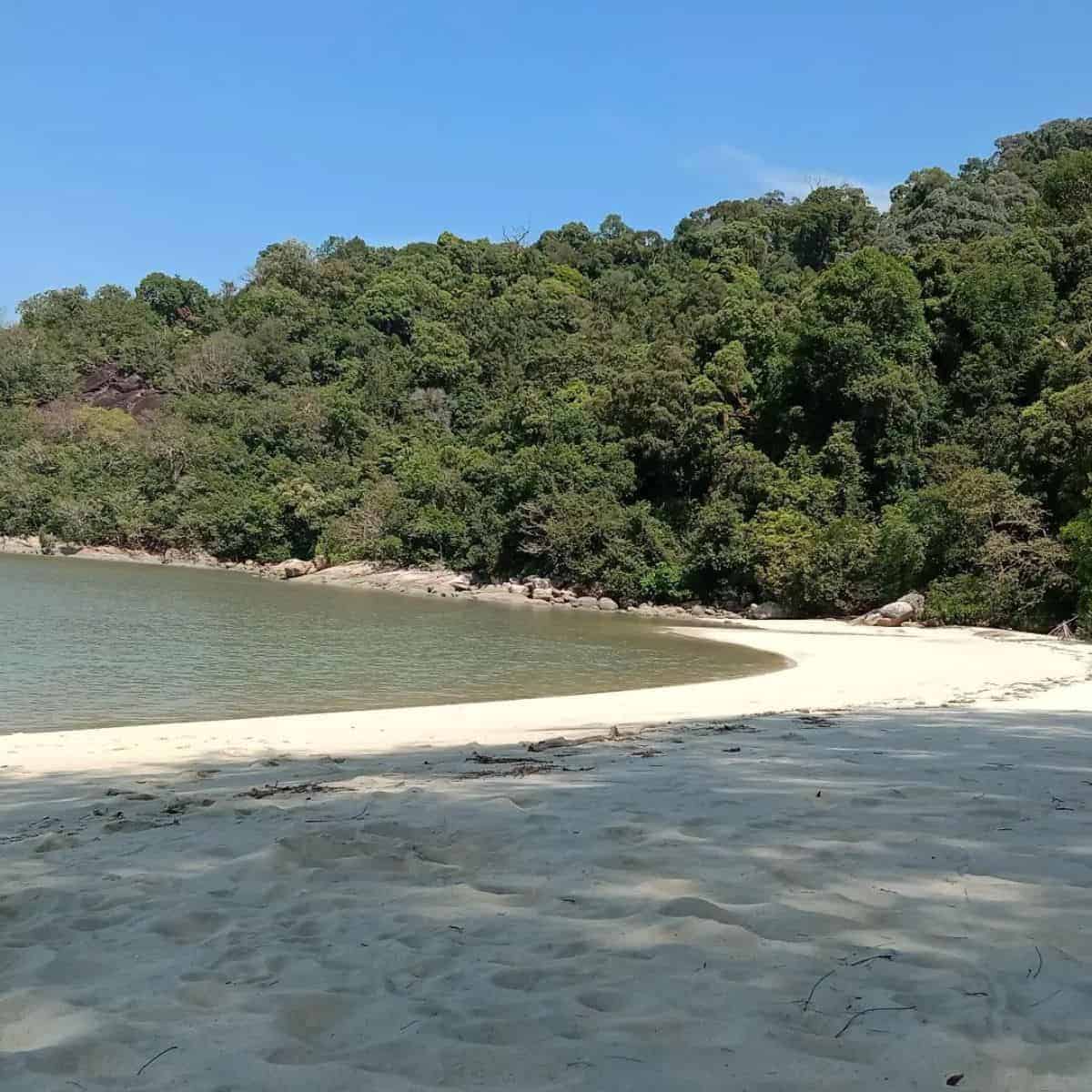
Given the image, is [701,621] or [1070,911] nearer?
[1070,911]

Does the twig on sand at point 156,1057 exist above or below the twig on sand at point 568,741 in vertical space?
above

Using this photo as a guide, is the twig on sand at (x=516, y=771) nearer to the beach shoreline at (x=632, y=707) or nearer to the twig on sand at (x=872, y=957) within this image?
the beach shoreline at (x=632, y=707)

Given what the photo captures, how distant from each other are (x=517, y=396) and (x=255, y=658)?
33525 millimetres

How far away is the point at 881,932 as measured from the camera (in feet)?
9.60

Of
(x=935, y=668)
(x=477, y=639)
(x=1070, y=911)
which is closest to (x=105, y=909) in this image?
(x=1070, y=911)

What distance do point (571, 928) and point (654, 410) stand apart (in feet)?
135

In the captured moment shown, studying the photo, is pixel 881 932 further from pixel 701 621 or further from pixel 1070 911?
pixel 701 621

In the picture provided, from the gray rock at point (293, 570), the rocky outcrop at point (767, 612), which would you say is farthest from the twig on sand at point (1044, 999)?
the gray rock at point (293, 570)

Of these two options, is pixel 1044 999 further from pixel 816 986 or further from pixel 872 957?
pixel 816 986

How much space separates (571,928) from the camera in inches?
123

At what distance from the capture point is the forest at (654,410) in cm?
3309

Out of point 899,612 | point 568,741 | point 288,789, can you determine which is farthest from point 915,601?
point 288,789

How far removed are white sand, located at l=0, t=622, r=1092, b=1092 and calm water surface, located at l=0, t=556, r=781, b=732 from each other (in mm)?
7544

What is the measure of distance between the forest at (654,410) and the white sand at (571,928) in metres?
23.8
